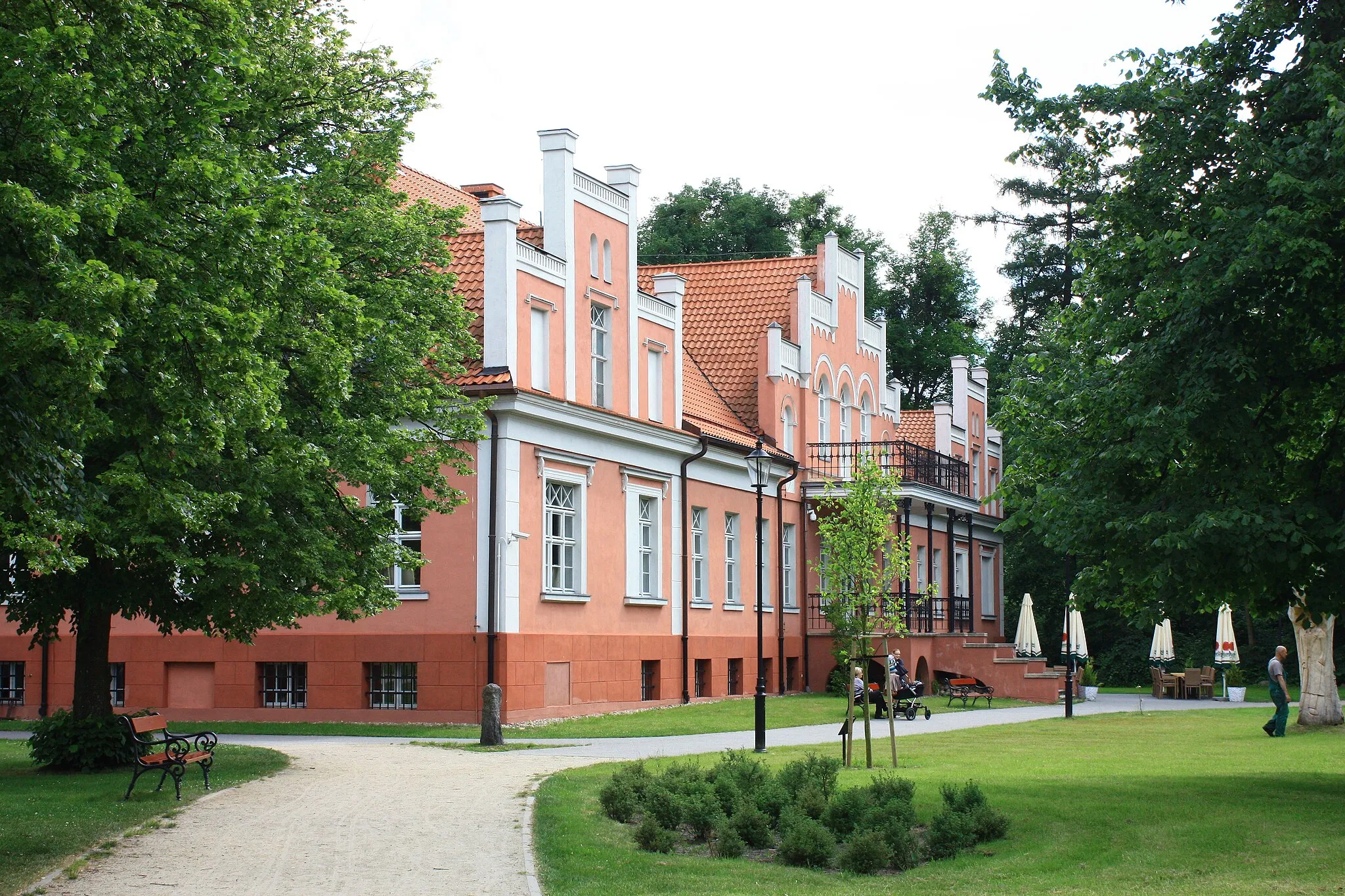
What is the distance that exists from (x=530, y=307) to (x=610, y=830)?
1599 centimetres

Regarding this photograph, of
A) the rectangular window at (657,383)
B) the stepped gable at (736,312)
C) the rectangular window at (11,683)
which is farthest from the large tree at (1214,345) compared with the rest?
the stepped gable at (736,312)

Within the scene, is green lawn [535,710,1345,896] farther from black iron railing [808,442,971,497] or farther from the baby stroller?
black iron railing [808,442,971,497]

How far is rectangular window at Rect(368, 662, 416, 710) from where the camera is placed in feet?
87.4

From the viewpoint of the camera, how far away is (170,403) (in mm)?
11164

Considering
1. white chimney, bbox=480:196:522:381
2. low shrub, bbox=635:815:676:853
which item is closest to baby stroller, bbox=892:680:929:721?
white chimney, bbox=480:196:522:381

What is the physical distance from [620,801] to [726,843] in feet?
5.68

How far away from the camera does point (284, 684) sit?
27656 millimetres

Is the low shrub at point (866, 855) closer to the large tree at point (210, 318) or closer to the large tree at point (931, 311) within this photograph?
the large tree at point (210, 318)

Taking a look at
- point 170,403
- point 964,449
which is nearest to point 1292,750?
point 170,403

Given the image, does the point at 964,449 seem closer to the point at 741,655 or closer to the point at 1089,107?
the point at 741,655

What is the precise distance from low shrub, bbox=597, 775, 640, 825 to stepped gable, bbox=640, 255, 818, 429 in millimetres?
24618

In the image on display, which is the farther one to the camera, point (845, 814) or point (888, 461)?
point (888, 461)

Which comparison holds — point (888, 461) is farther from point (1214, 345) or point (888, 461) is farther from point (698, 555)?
point (1214, 345)

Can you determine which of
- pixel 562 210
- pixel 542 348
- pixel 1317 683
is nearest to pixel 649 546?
pixel 542 348
